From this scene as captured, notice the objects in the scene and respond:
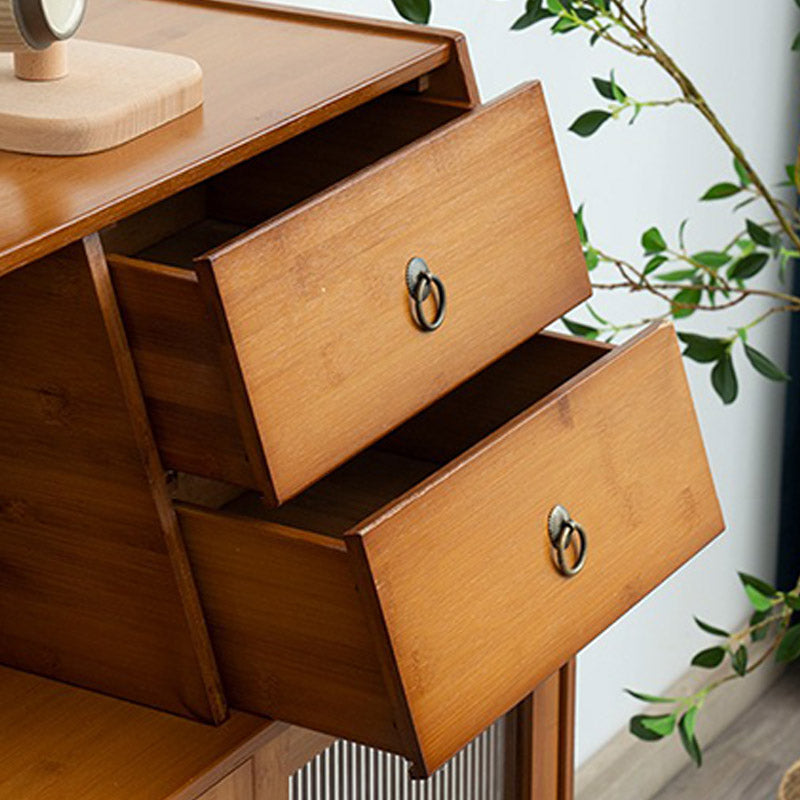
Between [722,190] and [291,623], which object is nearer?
[291,623]

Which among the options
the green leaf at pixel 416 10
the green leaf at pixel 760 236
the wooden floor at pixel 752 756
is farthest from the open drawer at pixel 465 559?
the wooden floor at pixel 752 756

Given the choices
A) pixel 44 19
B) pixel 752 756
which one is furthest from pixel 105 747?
pixel 752 756

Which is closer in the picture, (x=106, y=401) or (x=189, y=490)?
(x=106, y=401)

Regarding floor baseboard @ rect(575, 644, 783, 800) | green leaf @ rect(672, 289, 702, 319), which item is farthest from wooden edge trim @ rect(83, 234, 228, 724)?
floor baseboard @ rect(575, 644, 783, 800)

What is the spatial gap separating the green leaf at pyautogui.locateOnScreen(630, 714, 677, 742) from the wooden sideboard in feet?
1.89

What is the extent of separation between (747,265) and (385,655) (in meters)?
0.90

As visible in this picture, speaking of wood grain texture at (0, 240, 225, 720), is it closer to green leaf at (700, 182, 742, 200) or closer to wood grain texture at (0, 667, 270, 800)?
wood grain texture at (0, 667, 270, 800)

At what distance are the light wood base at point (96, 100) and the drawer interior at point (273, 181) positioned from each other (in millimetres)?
172

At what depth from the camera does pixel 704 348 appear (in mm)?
1706

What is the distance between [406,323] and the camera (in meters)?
1.04

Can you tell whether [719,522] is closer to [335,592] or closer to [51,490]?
[335,592]

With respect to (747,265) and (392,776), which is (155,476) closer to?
(392,776)

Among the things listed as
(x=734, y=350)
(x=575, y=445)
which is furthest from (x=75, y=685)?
(x=734, y=350)

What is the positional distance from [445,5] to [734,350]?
87 centimetres
